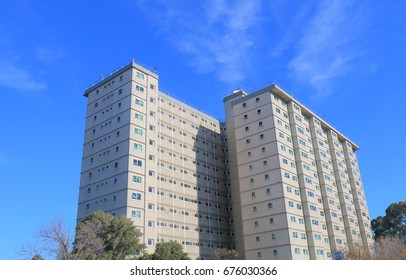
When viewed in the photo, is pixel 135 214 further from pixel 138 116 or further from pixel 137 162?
pixel 138 116

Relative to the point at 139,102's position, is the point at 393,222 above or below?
below

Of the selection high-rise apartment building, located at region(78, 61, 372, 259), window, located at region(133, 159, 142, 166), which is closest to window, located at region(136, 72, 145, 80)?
high-rise apartment building, located at region(78, 61, 372, 259)

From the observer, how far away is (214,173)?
78.2 metres

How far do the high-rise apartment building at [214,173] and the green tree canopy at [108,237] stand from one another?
7.83 meters

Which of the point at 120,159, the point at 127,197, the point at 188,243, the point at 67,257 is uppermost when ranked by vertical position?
the point at 120,159

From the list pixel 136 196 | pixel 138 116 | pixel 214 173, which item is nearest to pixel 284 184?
pixel 214 173

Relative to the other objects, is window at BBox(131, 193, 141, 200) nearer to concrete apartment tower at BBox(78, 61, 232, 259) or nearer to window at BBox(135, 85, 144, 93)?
concrete apartment tower at BBox(78, 61, 232, 259)

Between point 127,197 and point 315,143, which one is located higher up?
point 315,143

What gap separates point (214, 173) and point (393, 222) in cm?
4428


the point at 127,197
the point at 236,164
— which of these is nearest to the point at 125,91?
the point at 127,197

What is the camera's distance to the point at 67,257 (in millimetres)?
35656
